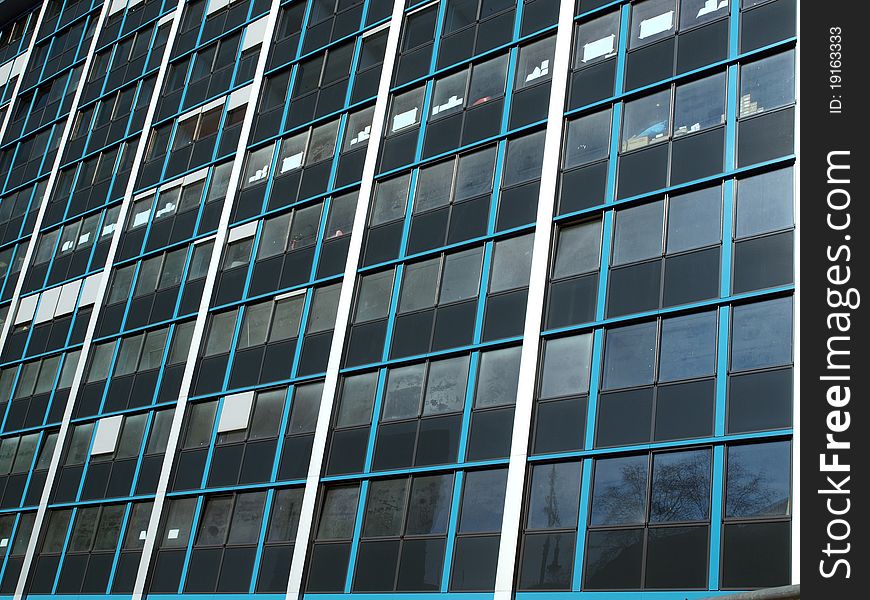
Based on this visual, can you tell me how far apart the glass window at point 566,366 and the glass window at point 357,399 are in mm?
4797

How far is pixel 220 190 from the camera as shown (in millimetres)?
33750

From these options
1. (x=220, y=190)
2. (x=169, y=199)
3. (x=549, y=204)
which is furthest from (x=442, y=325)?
(x=169, y=199)

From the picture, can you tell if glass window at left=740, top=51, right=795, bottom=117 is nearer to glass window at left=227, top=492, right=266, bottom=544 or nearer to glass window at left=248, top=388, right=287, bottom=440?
glass window at left=248, top=388, right=287, bottom=440

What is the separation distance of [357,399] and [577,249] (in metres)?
6.59

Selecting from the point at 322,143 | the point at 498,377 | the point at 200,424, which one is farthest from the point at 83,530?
the point at 498,377

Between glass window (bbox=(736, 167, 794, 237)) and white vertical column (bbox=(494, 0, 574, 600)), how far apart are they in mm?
4517

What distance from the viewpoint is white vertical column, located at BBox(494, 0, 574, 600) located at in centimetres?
2167

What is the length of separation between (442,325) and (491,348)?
1.68m

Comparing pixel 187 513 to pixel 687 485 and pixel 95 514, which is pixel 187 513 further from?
pixel 687 485

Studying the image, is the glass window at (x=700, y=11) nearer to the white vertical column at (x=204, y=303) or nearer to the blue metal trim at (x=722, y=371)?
the blue metal trim at (x=722, y=371)

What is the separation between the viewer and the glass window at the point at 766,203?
69.3 feet

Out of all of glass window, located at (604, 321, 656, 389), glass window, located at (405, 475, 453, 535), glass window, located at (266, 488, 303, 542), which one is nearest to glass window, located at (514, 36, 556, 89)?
glass window, located at (604, 321, 656, 389)

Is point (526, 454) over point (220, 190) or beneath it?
beneath

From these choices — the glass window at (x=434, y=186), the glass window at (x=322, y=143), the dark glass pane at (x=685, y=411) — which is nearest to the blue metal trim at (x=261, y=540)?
the glass window at (x=434, y=186)
